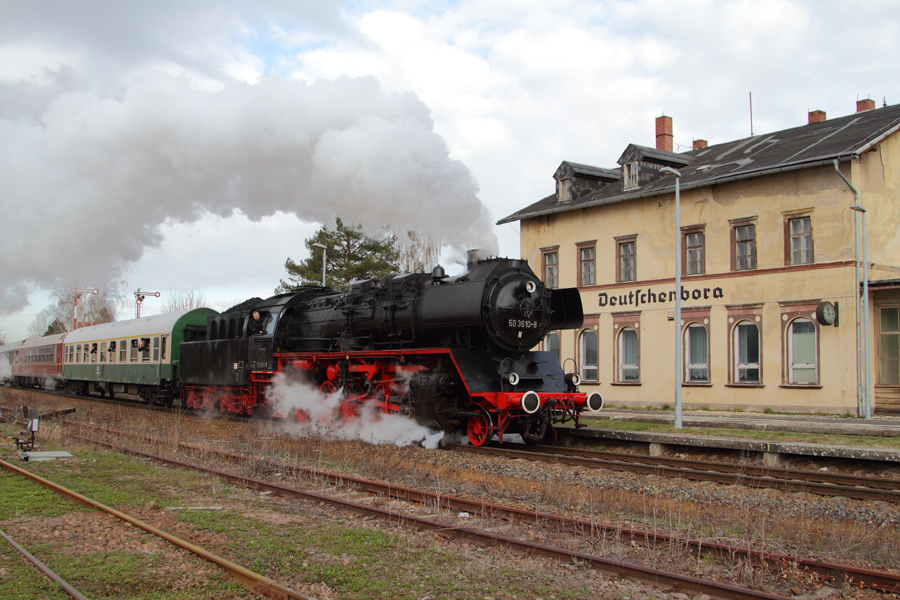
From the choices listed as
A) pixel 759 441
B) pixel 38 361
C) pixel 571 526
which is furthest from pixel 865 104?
pixel 38 361

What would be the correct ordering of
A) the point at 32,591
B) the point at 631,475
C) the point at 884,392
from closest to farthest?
the point at 32,591 → the point at 631,475 → the point at 884,392

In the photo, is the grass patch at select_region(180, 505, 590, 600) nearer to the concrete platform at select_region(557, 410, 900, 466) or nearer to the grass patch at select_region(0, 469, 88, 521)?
the grass patch at select_region(0, 469, 88, 521)

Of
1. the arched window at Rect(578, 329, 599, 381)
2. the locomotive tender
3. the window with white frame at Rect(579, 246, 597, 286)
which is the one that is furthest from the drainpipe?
the window with white frame at Rect(579, 246, 597, 286)

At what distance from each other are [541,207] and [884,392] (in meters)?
14.0

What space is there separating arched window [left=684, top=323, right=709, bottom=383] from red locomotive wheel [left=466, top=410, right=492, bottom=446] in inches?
495

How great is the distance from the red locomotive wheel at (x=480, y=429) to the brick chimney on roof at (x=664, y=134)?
21.6 meters

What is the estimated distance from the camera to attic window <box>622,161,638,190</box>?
26.4 m

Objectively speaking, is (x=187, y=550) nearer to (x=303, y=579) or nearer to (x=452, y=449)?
(x=303, y=579)

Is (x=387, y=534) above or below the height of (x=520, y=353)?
below

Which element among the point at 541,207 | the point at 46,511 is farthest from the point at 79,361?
the point at 46,511

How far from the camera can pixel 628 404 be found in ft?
83.7

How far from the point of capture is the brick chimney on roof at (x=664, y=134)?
103ft

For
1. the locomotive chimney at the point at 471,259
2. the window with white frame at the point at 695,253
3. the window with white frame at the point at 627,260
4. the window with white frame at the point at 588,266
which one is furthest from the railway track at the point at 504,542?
the window with white frame at the point at 588,266

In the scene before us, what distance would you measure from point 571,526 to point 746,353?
1747cm
